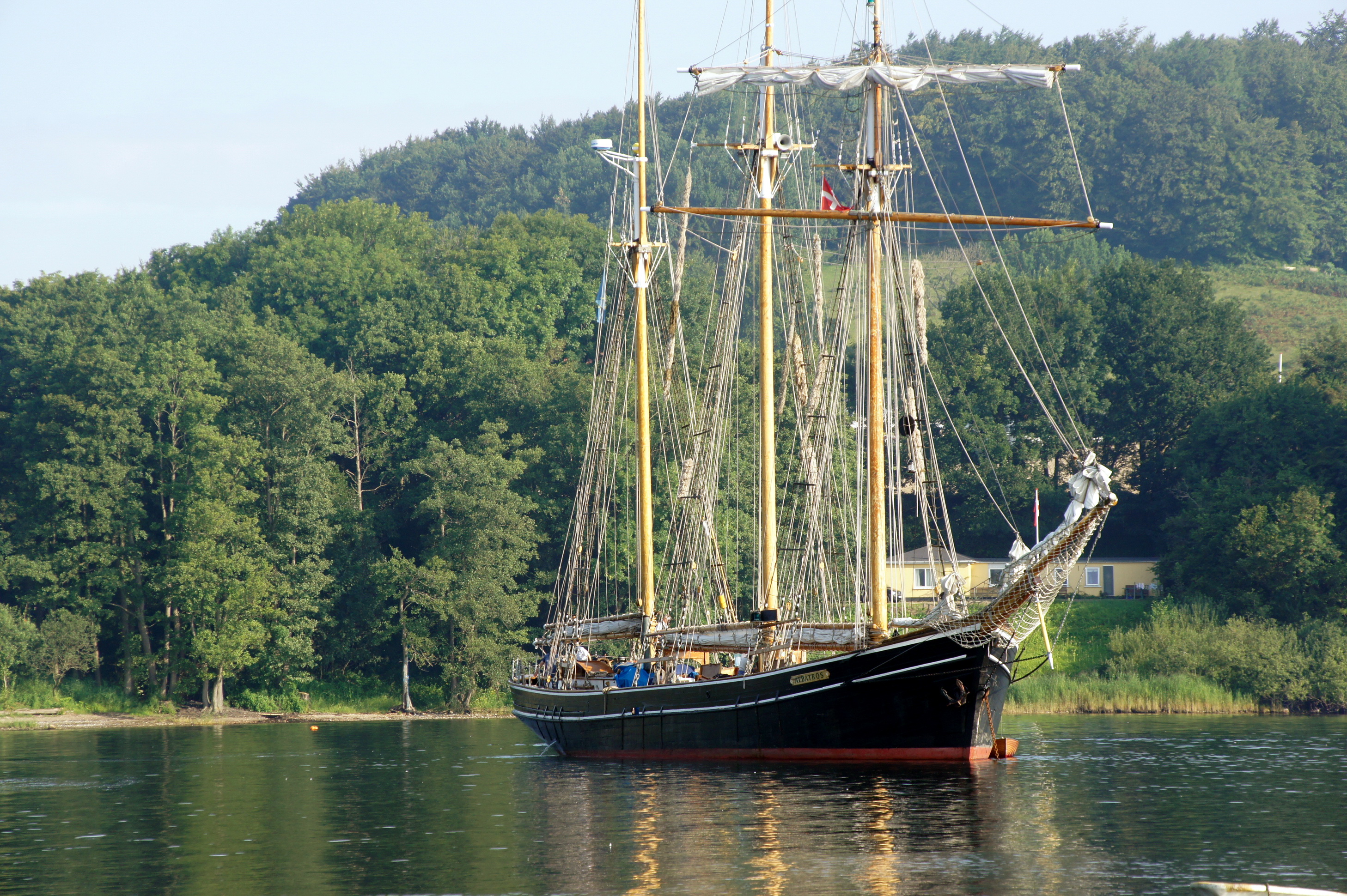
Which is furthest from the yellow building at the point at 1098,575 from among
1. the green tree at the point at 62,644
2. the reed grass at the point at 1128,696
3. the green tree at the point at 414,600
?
the green tree at the point at 62,644

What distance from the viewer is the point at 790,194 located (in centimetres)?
13162

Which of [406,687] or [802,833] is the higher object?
[802,833]

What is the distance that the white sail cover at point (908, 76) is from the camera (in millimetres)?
47094

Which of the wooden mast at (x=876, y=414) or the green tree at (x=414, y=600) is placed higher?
the wooden mast at (x=876, y=414)

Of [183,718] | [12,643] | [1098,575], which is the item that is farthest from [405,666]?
[1098,575]

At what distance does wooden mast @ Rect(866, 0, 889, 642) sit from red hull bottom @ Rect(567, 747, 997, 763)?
11.3ft

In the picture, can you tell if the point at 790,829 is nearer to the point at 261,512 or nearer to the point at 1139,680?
the point at 1139,680

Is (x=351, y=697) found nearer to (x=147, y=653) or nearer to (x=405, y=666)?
(x=405, y=666)

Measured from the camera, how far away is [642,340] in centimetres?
6006

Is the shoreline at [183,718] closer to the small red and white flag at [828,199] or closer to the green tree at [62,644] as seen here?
the green tree at [62,644]

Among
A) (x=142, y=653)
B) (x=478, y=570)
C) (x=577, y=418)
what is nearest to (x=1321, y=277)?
(x=577, y=418)

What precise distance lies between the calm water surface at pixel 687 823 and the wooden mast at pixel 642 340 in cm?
878

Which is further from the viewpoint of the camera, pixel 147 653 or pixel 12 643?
pixel 147 653

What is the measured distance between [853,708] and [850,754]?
160cm
